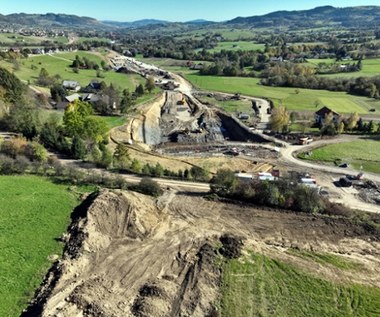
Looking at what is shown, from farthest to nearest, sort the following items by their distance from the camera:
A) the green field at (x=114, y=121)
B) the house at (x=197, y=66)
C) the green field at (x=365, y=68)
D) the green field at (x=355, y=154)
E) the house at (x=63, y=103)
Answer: the house at (x=197, y=66) < the green field at (x=365, y=68) < the house at (x=63, y=103) < the green field at (x=114, y=121) < the green field at (x=355, y=154)

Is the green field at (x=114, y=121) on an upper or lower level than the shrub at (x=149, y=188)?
upper

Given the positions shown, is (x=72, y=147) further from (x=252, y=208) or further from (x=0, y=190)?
(x=252, y=208)

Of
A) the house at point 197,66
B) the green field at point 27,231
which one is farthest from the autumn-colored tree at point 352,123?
the house at point 197,66

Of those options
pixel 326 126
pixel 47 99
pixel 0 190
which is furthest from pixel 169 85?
pixel 0 190

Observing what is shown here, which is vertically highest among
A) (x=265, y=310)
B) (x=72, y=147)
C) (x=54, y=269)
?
(x=72, y=147)

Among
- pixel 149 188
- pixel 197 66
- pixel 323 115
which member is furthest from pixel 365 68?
pixel 149 188

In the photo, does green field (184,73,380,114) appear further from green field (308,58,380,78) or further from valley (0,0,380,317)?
green field (308,58,380,78)

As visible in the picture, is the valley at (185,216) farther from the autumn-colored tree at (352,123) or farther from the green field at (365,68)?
the green field at (365,68)
